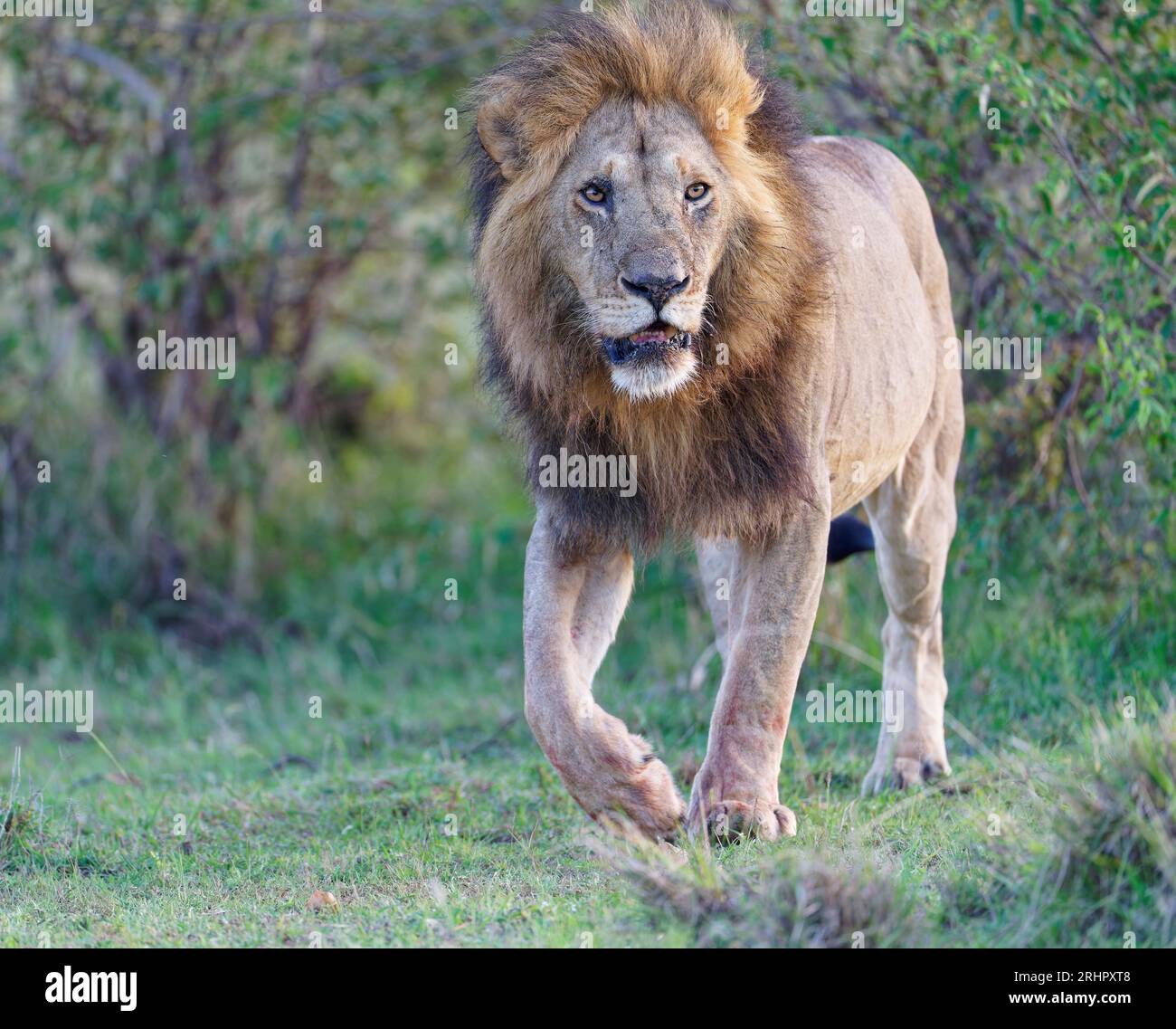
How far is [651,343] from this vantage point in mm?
4172

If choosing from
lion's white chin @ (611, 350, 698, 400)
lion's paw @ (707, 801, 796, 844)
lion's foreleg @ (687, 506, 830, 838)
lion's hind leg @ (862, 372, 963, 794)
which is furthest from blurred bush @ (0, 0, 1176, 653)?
lion's paw @ (707, 801, 796, 844)

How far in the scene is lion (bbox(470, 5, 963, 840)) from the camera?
13.9 feet

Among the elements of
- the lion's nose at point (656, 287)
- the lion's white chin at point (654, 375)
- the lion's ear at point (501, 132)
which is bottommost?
the lion's white chin at point (654, 375)

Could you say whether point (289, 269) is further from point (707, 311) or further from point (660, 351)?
point (660, 351)

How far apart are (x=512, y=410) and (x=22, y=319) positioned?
5478 millimetres

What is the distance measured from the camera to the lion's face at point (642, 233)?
4129 mm

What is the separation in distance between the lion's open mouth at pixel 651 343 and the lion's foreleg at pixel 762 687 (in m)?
0.65

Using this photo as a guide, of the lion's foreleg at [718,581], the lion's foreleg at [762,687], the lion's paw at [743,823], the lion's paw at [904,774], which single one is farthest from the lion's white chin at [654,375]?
the lion's paw at [904,774]

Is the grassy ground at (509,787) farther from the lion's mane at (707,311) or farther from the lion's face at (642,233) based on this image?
the lion's face at (642,233)

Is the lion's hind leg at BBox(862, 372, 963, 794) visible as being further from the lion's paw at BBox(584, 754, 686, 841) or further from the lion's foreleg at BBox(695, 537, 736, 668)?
the lion's paw at BBox(584, 754, 686, 841)

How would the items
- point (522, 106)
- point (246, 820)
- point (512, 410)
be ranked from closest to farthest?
point (522, 106)
point (512, 410)
point (246, 820)

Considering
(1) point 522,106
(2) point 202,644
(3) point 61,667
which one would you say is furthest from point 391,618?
(1) point 522,106

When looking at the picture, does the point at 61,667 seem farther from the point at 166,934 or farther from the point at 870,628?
the point at 166,934

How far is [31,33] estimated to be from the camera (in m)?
8.46
